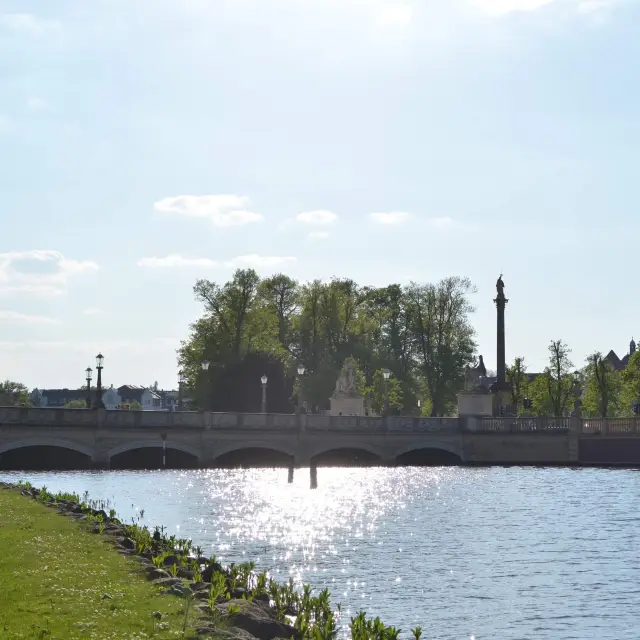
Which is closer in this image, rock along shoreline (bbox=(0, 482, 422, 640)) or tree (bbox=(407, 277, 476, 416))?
rock along shoreline (bbox=(0, 482, 422, 640))

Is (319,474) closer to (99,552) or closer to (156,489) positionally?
(156,489)

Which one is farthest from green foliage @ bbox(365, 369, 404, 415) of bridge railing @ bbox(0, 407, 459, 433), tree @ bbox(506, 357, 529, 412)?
bridge railing @ bbox(0, 407, 459, 433)

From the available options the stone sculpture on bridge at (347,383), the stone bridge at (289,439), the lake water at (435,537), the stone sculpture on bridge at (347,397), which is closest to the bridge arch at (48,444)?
the stone bridge at (289,439)

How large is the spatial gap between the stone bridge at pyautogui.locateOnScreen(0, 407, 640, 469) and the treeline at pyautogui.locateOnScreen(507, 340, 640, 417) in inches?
884

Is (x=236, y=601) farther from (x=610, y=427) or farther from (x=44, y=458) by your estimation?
(x=610, y=427)

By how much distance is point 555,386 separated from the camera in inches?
4653

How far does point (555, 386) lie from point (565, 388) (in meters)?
1.89

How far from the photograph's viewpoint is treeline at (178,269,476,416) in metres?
102

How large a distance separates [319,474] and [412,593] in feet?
163

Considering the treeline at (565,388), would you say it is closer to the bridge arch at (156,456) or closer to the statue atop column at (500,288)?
the statue atop column at (500,288)

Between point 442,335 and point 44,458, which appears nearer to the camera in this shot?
point 44,458

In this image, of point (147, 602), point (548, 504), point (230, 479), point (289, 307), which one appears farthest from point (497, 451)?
point (147, 602)

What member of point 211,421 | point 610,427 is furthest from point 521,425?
point 211,421

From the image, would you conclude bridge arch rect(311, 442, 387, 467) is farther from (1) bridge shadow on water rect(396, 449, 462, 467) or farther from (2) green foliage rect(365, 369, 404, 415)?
(2) green foliage rect(365, 369, 404, 415)
